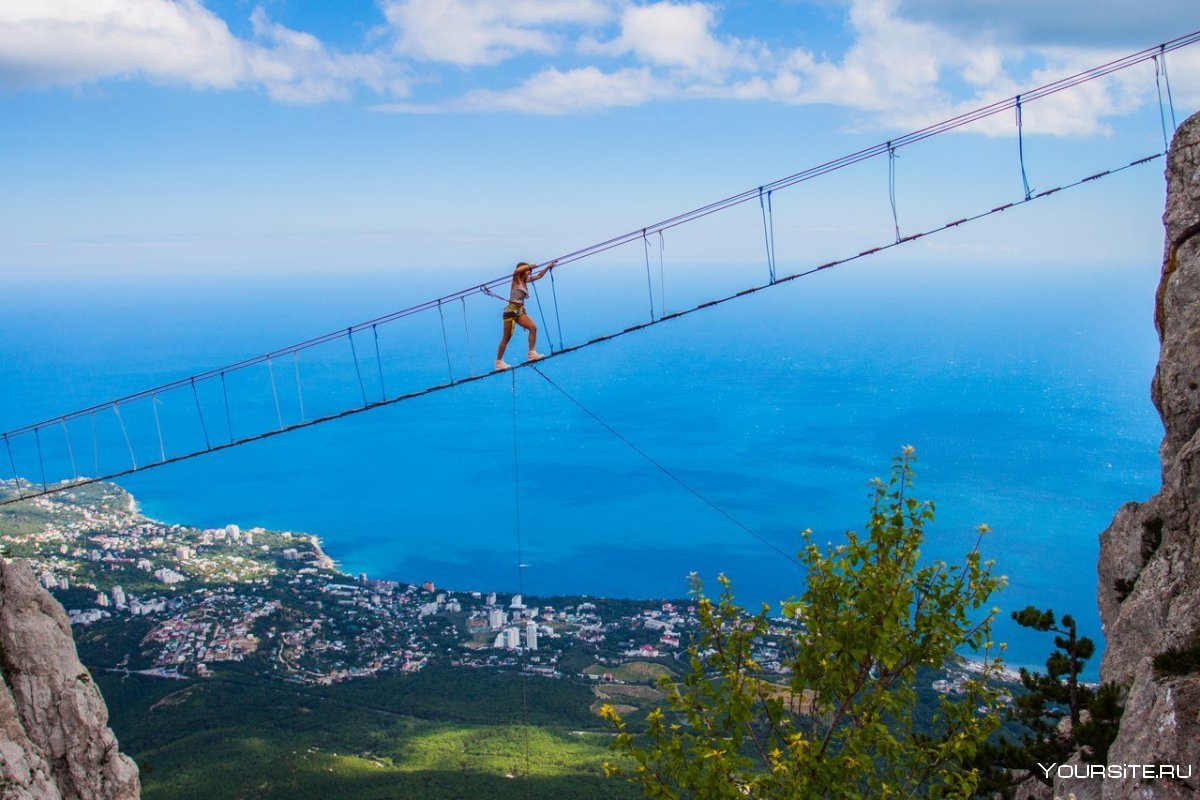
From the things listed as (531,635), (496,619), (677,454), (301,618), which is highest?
(677,454)

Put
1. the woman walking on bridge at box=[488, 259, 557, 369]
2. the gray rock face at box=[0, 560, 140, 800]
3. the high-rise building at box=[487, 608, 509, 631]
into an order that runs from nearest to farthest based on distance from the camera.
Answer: the woman walking on bridge at box=[488, 259, 557, 369], the gray rock face at box=[0, 560, 140, 800], the high-rise building at box=[487, 608, 509, 631]

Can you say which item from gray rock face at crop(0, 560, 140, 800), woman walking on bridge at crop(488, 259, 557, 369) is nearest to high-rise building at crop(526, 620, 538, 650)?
gray rock face at crop(0, 560, 140, 800)

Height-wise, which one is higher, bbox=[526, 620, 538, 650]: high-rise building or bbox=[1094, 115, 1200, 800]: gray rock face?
bbox=[1094, 115, 1200, 800]: gray rock face

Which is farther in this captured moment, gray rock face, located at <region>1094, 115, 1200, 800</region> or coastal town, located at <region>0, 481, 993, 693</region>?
coastal town, located at <region>0, 481, 993, 693</region>

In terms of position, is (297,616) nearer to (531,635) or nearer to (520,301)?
(531,635)

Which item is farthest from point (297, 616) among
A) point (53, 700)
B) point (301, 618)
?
point (53, 700)

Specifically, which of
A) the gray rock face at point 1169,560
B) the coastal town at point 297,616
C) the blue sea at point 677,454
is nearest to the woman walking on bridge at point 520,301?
the gray rock face at point 1169,560

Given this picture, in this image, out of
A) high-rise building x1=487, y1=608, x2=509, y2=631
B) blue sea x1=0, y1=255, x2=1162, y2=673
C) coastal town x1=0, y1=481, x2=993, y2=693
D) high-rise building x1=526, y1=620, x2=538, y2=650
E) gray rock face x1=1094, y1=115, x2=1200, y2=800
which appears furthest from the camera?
blue sea x1=0, y1=255, x2=1162, y2=673

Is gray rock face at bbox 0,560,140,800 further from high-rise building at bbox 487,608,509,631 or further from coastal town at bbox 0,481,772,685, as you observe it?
high-rise building at bbox 487,608,509,631
